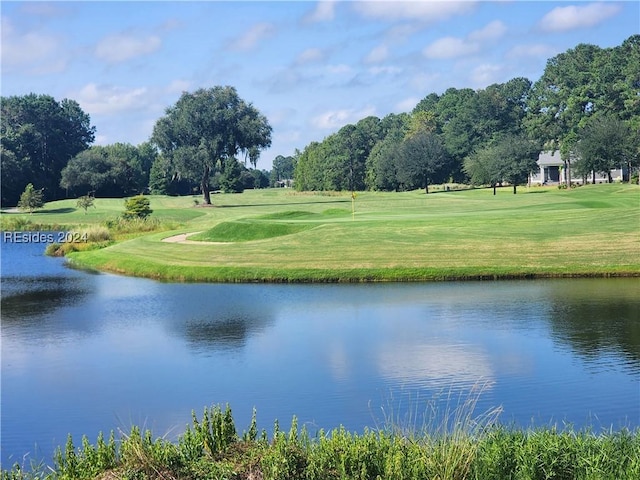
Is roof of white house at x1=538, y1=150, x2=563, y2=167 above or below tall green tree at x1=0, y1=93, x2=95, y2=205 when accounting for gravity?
below

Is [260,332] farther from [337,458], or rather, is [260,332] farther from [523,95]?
[523,95]

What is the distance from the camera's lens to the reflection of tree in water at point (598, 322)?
1988cm

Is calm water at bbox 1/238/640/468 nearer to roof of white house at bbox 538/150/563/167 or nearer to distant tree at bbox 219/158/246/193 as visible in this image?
roof of white house at bbox 538/150/563/167

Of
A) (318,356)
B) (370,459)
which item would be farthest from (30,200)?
(370,459)

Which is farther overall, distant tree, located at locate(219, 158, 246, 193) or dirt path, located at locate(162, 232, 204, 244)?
distant tree, located at locate(219, 158, 246, 193)

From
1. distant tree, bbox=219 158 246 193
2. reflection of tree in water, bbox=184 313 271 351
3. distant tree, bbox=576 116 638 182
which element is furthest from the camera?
distant tree, bbox=219 158 246 193

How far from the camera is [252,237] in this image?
4669 centimetres

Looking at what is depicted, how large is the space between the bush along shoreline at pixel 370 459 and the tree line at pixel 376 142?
237 ft

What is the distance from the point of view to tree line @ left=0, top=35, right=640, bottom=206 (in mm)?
87375

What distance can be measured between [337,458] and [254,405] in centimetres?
614

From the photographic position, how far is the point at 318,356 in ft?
67.7

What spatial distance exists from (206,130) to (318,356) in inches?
2734

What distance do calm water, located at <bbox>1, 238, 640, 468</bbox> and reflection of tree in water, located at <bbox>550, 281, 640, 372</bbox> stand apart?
6cm

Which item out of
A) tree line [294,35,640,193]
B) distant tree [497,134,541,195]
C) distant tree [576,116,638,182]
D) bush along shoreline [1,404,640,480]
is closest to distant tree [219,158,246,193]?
tree line [294,35,640,193]
